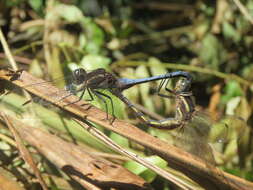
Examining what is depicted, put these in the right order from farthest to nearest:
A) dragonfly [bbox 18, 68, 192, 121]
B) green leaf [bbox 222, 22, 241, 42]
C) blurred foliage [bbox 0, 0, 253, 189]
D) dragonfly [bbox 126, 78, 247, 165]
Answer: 1. green leaf [bbox 222, 22, 241, 42]
2. blurred foliage [bbox 0, 0, 253, 189]
3. dragonfly [bbox 126, 78, 247, 165]
4. dragonfly [bbox 18, 68, 192, 121]

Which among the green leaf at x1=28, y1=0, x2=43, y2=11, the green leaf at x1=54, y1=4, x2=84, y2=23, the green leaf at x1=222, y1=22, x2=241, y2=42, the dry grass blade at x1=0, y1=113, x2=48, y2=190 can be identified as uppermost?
the green leaf at x1=28, y1=0, x2=43, y2=11

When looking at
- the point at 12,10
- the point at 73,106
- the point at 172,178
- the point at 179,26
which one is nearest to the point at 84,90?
the point at 73,106

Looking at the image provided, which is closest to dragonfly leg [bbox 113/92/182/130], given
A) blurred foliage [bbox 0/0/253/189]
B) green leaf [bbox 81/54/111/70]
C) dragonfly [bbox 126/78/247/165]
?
dragonfly [bbox 126/78/247/165]

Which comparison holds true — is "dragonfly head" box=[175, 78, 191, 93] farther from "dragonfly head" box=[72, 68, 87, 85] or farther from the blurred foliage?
"dragonfly head" box=[72, 68, 87, 85]

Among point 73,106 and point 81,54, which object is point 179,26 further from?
point 73,106

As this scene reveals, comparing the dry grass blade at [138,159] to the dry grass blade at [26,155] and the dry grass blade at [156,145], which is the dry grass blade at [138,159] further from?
the dry grass blade at [26,155]

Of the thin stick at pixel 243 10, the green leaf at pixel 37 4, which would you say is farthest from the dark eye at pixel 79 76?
the thin stick at pixel 243 10

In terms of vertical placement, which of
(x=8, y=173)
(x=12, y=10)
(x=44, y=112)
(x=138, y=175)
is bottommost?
(x=138, y=175)
